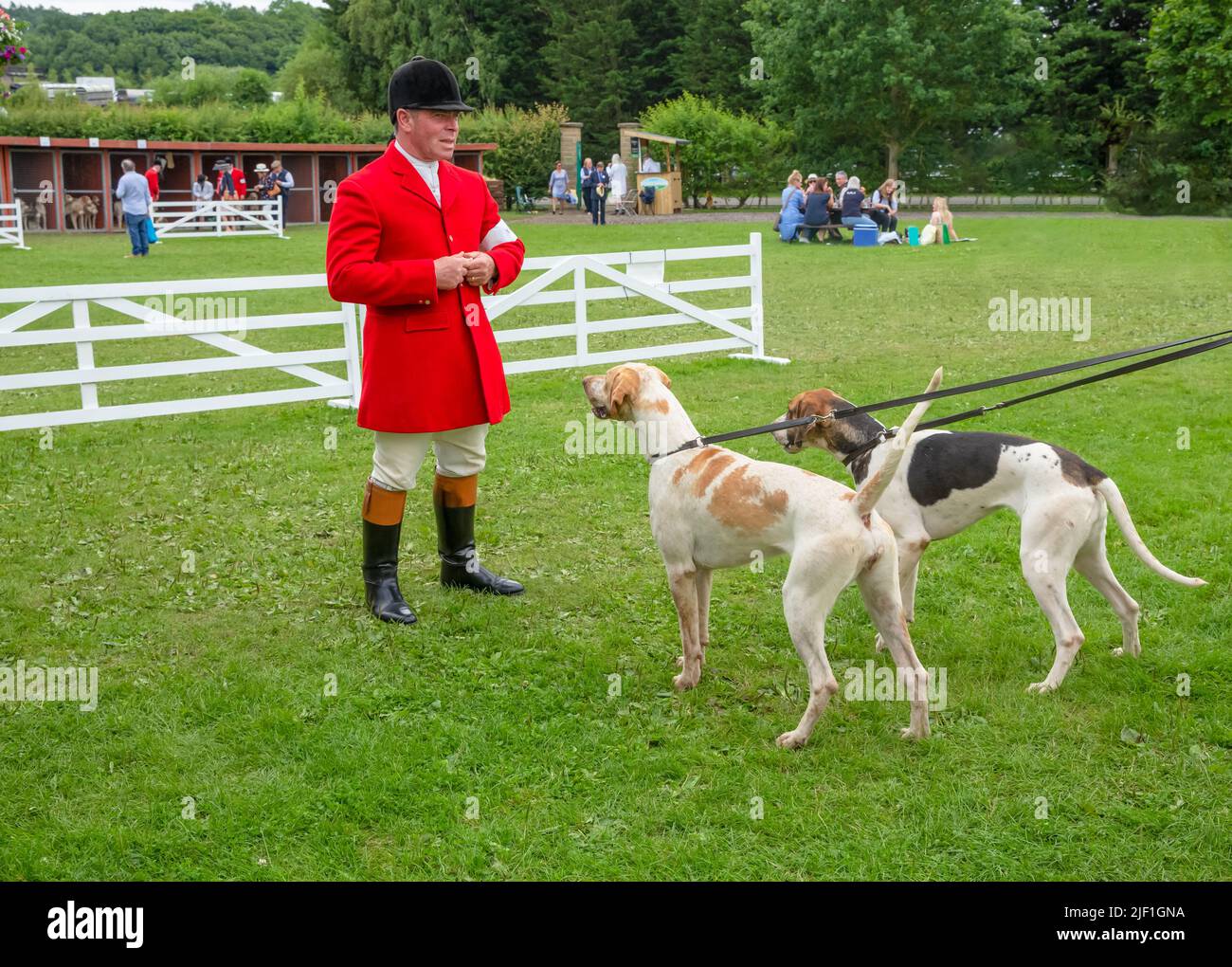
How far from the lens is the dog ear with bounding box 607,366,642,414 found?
4.99 meters

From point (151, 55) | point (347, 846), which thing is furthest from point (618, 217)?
point (151, 55)

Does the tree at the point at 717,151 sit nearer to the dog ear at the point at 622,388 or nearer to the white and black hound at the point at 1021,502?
the white and black hound at the point at 1021,502

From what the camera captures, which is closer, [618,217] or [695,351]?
[695,351]

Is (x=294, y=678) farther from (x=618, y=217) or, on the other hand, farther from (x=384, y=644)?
(x=618, y=217)

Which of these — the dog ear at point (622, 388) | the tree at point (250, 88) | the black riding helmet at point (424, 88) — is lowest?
the dog ear at point (622, 388)

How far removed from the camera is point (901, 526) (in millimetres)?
5188

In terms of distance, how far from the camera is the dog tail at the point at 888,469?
13.1 ft

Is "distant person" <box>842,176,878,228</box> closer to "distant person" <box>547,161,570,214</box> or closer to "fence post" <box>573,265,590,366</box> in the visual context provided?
"distant person" <box>547,161,570,214</box>

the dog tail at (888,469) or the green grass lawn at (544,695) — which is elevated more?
the dog tail at (888,469)

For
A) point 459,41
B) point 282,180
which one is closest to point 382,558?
point 282,180

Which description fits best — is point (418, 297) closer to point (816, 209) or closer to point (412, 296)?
point (412, 296)

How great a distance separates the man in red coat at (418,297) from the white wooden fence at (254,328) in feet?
15.7

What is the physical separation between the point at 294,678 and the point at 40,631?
1510mm

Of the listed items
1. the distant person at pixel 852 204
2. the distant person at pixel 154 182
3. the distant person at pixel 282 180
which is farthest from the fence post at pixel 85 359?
the distant person at pixel 282 180
